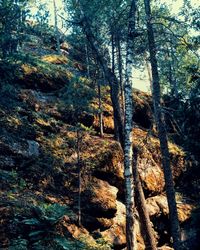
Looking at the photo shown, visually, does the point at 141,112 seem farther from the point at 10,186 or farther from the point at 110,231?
the point at 10,186

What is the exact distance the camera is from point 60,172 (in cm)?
1435

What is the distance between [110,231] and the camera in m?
13.7

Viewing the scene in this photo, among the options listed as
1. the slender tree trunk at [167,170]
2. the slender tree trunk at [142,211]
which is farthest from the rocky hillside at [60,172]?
the slender tree trunk at [167,170]

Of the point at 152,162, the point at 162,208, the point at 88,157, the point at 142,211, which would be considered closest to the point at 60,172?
the point at 88,157

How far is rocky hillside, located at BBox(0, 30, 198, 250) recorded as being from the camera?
998cm

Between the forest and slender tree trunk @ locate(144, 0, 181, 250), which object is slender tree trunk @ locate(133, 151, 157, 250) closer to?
the forest

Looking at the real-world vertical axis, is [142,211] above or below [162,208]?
above

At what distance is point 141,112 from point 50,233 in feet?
57.8

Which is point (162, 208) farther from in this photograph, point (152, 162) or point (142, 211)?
point (142, 211)

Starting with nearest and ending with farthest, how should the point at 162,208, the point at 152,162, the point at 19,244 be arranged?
the point at 19,244 → the point at 162,208 → the point at 152,162

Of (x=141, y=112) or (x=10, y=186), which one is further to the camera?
(x=141, y=112)

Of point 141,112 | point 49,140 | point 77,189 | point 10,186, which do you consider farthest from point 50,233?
point 141,112

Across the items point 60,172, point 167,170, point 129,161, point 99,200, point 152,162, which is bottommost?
point 99,200

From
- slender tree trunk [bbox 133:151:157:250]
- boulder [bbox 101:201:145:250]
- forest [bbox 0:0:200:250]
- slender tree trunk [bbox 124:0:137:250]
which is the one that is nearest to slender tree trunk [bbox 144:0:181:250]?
forest [bbox 0:0:200:250]
